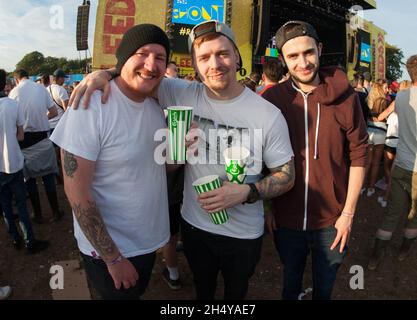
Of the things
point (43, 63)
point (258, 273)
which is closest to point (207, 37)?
point (258, 273)

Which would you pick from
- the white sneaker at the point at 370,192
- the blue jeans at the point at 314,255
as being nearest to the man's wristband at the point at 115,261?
the blue jeans at the point at 314,255

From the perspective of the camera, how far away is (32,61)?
6538 centimetres

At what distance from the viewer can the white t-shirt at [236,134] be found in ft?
5.38

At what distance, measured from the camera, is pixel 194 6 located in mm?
12070

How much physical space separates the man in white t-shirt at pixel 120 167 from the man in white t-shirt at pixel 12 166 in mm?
2333

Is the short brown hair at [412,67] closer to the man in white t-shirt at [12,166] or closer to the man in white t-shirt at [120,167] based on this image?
the man in white t-shirt at [120,167]

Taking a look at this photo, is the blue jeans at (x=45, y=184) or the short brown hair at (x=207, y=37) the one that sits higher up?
the short brown hair at (x=207, y=37)

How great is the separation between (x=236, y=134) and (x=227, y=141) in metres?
0.06

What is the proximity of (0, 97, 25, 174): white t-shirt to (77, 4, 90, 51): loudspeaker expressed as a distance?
435 inches

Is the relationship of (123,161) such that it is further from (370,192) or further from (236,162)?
(370,192)

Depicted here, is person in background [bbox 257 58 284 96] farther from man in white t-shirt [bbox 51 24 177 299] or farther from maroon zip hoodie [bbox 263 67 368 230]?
man in white t-shirt [bbox 51 24 177 299]

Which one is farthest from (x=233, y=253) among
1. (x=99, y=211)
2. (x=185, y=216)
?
(x=99, y=211)

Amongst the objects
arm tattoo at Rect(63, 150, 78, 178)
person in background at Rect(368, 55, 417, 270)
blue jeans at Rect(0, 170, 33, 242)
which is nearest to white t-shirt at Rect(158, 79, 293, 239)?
arm tattoo at Rect(63, 150, 78, 178)

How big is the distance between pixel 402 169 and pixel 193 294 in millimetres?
2566
